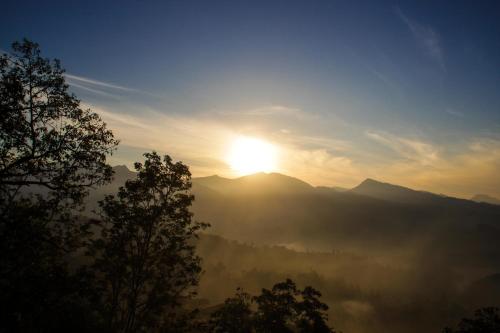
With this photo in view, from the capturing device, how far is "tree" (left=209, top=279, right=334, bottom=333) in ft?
96.7

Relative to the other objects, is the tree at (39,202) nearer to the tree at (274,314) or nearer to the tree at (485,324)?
the tree at (274,314)

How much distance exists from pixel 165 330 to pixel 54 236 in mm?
10016

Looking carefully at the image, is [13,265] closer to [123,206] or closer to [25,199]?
[25,199]

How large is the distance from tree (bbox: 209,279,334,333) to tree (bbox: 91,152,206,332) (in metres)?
7.47

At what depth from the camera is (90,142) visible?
19.0 m

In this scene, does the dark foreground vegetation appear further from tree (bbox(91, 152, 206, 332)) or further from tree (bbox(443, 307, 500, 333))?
tree (bbox(443, 307, 500, 333))

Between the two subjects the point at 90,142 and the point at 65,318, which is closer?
the point at 65,318

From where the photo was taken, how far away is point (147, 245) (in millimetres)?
23562

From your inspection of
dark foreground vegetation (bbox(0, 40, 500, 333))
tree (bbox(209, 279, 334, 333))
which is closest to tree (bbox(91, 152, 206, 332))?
dark foreground vegetation (bbox(0, 40, 500, 333))

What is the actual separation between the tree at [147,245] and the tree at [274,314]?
7.47 m

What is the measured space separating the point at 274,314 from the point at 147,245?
14105 mm

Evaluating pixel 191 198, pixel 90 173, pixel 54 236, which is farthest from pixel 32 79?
pixel 191 198

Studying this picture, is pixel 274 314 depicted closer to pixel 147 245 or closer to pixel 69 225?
pixel 147 245

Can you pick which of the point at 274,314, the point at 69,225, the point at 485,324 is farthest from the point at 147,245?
the point at 485,324
